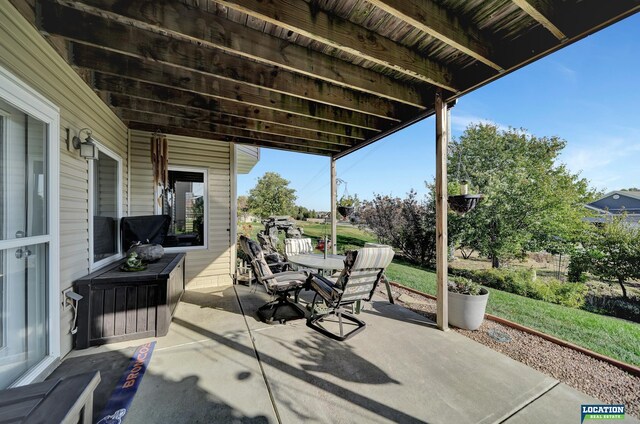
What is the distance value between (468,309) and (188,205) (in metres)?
5.12

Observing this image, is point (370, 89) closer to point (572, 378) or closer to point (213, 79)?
point (213, 79)

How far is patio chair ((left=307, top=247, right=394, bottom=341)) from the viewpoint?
9.01 ft

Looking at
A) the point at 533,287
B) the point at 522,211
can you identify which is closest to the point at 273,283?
the point at 533,287

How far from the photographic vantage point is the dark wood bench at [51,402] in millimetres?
1017

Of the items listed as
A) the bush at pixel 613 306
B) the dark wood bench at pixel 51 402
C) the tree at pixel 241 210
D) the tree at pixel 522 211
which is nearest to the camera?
the dark wood bench at pixel 51 402

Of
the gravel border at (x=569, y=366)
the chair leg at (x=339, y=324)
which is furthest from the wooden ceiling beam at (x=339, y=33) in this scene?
the gravel border at (x=569, y=366)

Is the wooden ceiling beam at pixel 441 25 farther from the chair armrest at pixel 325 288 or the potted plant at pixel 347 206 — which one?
the potted plant at pixel 347 206

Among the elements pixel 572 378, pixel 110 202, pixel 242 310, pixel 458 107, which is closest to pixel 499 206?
pixel 458 107

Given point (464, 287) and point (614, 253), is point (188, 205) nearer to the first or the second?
point (464, 287)

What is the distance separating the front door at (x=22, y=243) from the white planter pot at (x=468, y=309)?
4097 millimetres

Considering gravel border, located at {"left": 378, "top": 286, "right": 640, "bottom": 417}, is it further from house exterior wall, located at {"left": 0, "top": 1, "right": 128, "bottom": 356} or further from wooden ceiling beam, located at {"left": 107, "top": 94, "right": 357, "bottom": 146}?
house exterior wall, located at {"left": 0, "top": 1, "right": 128, "bottom": 356}

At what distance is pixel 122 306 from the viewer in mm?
2631

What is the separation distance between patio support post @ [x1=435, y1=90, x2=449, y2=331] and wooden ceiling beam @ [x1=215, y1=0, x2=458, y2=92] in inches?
16.1

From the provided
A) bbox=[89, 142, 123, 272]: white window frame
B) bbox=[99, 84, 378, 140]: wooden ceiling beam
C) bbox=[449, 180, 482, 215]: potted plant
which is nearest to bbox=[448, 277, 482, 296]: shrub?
bbox=[449, 180, 482, 215]: potted plant
